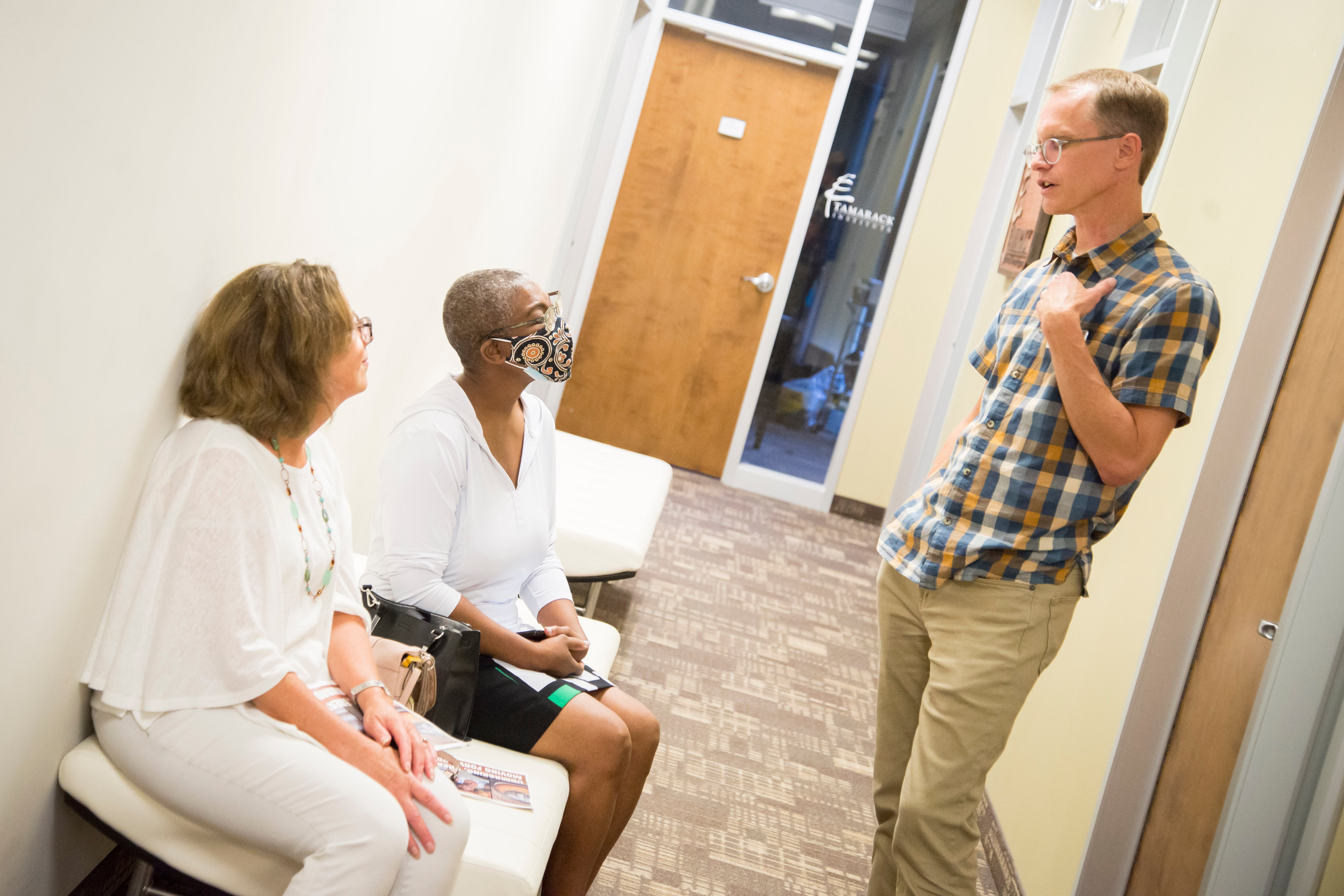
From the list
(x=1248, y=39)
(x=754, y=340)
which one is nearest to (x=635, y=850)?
(x=1248, y=39)

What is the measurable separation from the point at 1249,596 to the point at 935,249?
14.5 ft

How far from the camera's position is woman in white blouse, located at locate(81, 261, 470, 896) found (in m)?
1.40

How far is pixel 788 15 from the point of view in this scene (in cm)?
611

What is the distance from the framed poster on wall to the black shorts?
3.32m

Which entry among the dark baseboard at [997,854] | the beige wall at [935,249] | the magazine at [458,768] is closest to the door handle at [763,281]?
the beige wall at [935,249]

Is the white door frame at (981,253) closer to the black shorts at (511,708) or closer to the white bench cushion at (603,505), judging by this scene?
the white bench cushion at (603,505)

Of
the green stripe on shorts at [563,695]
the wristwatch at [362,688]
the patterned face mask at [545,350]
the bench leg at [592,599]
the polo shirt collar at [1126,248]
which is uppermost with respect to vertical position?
the polo shirt collar at [1126,248]

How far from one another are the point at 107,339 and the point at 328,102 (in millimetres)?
682

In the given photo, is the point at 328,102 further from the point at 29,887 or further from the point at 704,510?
the point at 704,510

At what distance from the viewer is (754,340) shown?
6.42 meters

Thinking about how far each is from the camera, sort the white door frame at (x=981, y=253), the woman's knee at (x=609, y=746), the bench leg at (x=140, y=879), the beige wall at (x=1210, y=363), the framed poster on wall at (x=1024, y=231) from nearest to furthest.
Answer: the bench leg at (x=140, y=879) → the woman's knee at (x=609, y=746) → the beige wall at (x=1210, y=363) → the framed poster on wall at (x=1024, y=231) → the white door frame at (x=981, y=253)

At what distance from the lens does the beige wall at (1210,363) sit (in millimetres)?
2283

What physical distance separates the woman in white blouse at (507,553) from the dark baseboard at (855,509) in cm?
428

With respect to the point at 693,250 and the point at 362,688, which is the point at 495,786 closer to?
the point at 362,688
